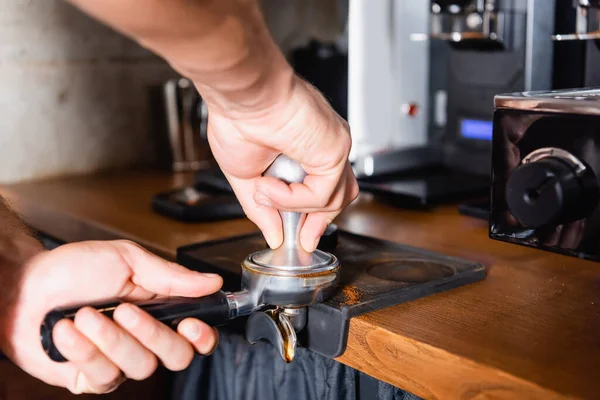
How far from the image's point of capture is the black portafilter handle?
57 centimetres

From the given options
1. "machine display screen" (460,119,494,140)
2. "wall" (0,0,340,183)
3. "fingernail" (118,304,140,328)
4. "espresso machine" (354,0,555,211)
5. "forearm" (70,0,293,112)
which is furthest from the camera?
"wall" (0,0,340,183)

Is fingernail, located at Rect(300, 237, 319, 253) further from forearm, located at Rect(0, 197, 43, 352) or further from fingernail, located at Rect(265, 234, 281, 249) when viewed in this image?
forearm, located at Rect(0, 197, 43, 352)

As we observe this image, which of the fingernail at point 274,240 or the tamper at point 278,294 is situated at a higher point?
the fingernail at point 274,240

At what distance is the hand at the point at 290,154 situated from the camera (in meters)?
0.60

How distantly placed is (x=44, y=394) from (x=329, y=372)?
48 cm

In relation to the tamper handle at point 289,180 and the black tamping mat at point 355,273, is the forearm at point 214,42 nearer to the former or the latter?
the tamper handle at point 289,180

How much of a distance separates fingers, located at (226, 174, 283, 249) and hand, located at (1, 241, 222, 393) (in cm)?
7

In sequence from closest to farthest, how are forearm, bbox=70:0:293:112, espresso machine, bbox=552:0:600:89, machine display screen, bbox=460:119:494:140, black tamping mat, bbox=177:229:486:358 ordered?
forearm, bbox=70:0:293:112 → black tamping mat, bbox=177:229:486:358 → espresso machine, bbox=552:0:600:89 → machine display screen, bbox=460:119:494:140

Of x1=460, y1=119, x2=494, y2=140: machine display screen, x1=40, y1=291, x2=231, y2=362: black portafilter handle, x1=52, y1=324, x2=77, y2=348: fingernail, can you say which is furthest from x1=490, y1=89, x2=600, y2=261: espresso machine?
x1=460, y1=119, x2=494, y2=140: machine display screen

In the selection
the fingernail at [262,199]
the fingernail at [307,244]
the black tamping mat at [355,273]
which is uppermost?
the fingernail at [262,199]

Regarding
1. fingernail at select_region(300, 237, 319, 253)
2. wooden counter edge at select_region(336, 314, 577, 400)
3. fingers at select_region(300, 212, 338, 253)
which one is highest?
fingers at select_region(300, 212, 338, 253)

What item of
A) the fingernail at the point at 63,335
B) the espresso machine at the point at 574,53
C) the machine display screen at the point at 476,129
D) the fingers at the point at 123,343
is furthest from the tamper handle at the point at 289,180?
the machine display screen at the point at 476,129

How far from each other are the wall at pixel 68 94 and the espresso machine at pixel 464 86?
56 cm

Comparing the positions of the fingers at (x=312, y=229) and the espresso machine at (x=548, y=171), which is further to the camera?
the fingers at (x=312, y=229)
